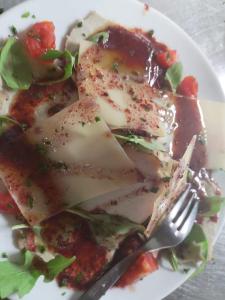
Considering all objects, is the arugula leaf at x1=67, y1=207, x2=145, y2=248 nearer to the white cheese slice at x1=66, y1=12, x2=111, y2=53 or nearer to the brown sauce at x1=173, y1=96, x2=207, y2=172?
the brown sauce at x1=173, y1=96, x2=207, y2=172

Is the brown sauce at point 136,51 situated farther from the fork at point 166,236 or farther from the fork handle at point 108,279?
the fork handle at point 108,279

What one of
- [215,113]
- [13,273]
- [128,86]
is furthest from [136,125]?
[13,273]

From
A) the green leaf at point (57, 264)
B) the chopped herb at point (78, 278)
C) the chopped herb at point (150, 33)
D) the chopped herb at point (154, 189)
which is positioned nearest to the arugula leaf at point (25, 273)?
the green leaf at point (57, 264)

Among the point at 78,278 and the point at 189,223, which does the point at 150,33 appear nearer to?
the point at 189,223

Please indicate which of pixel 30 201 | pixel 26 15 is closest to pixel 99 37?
pixel 26 15

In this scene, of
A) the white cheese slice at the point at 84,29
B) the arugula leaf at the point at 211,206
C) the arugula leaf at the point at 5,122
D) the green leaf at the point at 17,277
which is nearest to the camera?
the green leaf at the point at 17,277

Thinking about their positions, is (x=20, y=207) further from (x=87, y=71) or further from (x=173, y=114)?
(x=173, y=114)

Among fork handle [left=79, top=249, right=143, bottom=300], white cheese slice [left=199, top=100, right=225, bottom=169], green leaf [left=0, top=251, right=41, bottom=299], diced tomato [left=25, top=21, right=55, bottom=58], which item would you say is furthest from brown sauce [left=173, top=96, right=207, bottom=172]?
green leaf [left=0, top=251, right=41, bottom=299]
